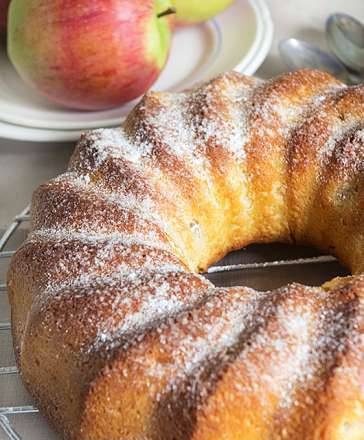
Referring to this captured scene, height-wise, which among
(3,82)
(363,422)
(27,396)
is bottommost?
A: (27,396)

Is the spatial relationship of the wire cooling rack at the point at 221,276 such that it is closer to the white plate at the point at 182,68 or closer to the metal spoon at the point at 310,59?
the white plate at the point at 182,68

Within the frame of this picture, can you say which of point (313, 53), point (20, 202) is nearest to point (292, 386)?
point (20, 202)

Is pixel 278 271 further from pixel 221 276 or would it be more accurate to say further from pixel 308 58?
pixel 308 58

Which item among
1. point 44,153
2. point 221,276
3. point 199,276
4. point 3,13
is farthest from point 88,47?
point 199,276

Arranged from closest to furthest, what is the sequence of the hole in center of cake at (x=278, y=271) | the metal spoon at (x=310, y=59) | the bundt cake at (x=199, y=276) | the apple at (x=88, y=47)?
the bundt cake at (x=199, y=276), the hole in center of cake at (x=278, y=271), the apple at (x=88, y=47), the metal spoon at (x=310, y=59)

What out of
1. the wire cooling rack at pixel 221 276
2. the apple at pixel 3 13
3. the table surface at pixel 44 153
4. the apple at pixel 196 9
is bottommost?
the wire cooling rack at pixel 221 276

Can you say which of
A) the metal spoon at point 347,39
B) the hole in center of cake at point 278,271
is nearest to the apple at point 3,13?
the metal spoon at point 347,39

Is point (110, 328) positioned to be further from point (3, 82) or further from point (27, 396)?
point (3, 82)

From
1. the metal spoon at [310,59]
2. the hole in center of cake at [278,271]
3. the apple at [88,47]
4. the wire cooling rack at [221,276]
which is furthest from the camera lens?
the metal spoon at [310,59]
